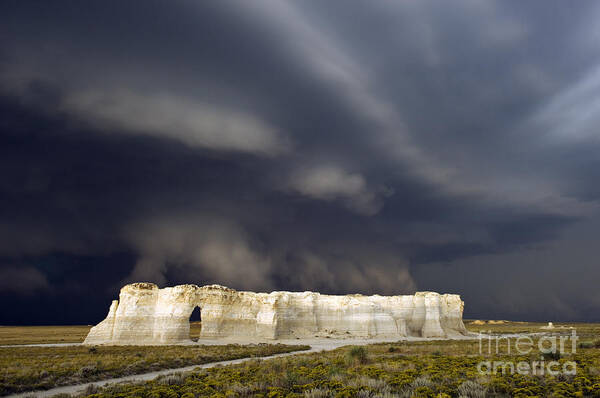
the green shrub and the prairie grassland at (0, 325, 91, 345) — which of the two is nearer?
the green shrub

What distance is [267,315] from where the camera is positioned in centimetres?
6294

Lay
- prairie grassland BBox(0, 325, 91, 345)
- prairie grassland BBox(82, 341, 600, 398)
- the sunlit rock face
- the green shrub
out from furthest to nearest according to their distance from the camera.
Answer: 1. prairie grassland BBox(0, 325, 91, 345)
2. the sunlit rock face
3. the green shrub
4. prairie grassland BBox(82, 341, 600, 398)

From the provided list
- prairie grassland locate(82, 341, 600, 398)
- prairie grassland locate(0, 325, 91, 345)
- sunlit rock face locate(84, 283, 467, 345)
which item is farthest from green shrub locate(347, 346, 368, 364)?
prairie grassland locate(0, 325, 91, 345)

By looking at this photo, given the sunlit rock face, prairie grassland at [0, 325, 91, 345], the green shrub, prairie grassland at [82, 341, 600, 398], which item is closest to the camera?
prairie grassland at [82, 341, 600, 398]

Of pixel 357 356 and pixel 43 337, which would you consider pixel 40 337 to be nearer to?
pixel 43 337

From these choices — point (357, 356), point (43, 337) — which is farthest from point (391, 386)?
point (43, 337)

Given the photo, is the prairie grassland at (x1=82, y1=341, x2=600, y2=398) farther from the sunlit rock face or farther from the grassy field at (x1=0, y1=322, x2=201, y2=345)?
the grassy field at (x1=0, y1=322, x2=201, y2=345)

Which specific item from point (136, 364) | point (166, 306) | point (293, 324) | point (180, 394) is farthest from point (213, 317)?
point (180, 394)

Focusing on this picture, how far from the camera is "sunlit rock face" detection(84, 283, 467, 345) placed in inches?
2085

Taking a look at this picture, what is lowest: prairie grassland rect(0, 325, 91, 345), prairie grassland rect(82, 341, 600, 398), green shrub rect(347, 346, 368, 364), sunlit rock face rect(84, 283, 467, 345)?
prairie grassland rect(0, 325, 91, 345)

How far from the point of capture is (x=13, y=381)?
19.5 meters

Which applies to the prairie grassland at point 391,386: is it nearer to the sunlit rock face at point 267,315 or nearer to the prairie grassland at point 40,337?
the sunlit rock face at point 267,315

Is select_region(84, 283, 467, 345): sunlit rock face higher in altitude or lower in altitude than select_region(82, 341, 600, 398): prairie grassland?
lower

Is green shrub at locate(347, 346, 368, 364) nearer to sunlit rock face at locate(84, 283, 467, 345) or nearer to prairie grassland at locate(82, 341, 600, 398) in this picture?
prairie grassland at locate(82, 341, 600, 398)
